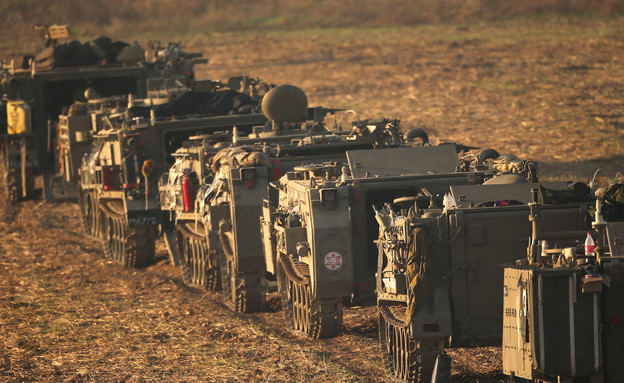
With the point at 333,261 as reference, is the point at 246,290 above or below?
below

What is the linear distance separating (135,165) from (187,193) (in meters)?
2.78

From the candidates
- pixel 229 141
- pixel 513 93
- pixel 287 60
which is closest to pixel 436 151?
pixel 229 141

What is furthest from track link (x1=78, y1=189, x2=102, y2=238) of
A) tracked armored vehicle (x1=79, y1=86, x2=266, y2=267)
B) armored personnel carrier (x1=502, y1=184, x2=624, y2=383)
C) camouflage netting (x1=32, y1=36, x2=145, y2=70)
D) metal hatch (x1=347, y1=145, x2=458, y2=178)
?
armored personnel carrier (x1=502, y1=184, x2=624, y2=383)

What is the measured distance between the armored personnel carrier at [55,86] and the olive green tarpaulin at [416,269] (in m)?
17.6

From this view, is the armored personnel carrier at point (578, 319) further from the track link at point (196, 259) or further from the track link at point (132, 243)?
the track link at point (132, 243)

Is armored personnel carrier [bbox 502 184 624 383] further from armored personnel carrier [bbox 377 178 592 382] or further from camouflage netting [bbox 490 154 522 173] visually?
camouflage netting [bbox 490 154 522 173]

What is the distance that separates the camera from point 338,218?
49.2ft

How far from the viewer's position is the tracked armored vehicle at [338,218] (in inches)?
591

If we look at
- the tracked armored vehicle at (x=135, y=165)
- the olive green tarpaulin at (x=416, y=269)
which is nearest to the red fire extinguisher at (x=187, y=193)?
the tracked armored vehicle at (x=135, y=165)

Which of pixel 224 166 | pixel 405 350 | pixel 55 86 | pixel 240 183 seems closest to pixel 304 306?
pixel 240 183

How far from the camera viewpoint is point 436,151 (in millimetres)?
16453

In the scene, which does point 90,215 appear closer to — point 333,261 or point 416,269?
point 333,261

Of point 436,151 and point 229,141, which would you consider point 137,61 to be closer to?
point 229,141

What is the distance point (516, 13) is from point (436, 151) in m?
38.1
